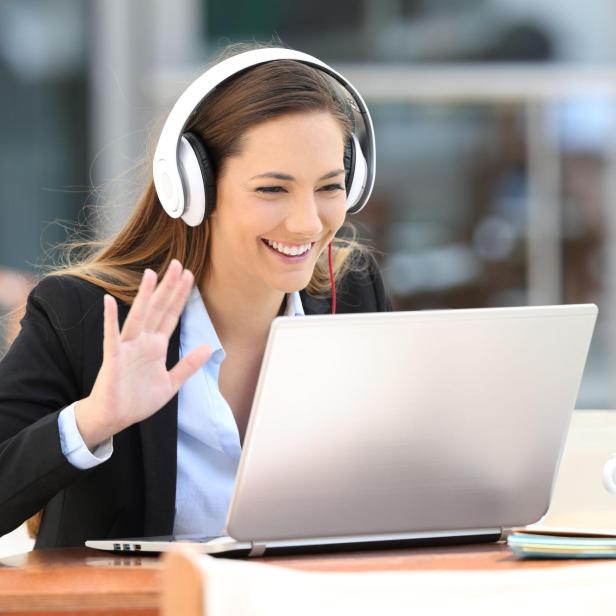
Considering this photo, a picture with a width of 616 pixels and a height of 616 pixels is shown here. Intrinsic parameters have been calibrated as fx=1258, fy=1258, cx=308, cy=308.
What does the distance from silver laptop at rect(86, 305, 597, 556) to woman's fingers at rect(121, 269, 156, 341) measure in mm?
217

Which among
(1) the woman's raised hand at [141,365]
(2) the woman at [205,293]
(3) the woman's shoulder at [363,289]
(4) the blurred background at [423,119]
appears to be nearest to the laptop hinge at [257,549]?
(1) the woman's raised hand at [141,365]

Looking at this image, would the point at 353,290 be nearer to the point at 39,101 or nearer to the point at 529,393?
the point at 529,393

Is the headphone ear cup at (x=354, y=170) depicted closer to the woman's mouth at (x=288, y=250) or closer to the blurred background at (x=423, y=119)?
the woman's mouth at (x=288, y=250)

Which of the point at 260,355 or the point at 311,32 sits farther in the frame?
the point at 311,32

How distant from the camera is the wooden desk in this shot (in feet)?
4.25

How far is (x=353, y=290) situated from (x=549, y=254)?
4109mm

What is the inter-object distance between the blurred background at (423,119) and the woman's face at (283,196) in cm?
391

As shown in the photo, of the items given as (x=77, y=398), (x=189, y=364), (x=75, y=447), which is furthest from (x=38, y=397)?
(x=189, y=364)

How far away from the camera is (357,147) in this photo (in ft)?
7.18

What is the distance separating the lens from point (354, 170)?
2.19m

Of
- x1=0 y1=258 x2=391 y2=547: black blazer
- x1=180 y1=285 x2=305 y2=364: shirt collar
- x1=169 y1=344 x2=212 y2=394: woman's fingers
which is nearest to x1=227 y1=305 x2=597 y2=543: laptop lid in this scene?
x1=169 y1=344 x2=212 y2=394: woman's fingers

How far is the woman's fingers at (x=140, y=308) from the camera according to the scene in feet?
5.05

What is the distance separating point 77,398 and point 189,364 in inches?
17.6

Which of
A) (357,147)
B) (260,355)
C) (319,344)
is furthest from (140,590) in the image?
(357,147)
